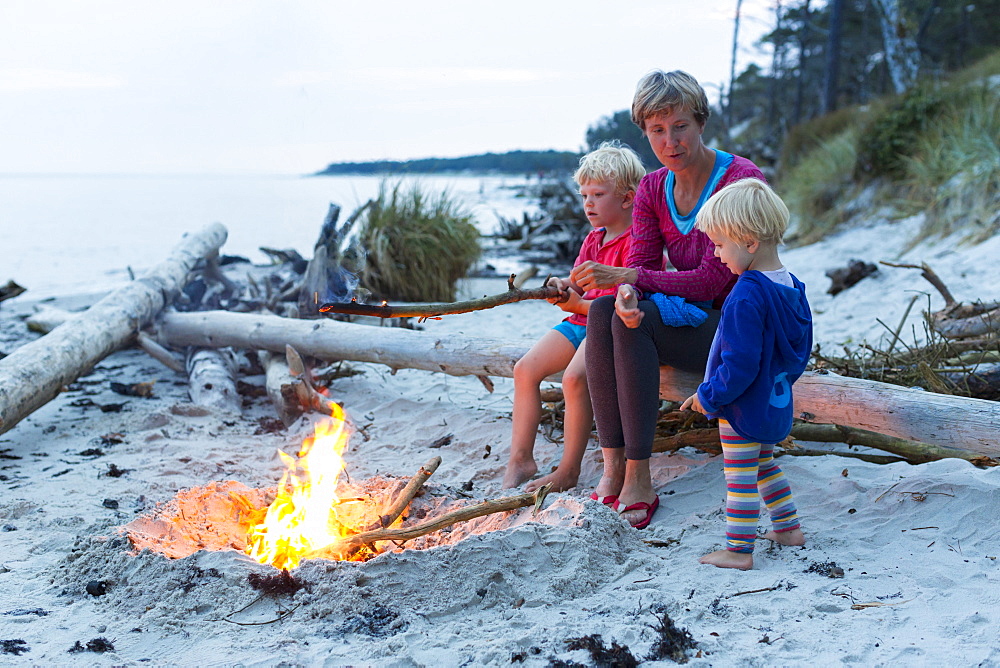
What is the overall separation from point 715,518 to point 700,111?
1.73m

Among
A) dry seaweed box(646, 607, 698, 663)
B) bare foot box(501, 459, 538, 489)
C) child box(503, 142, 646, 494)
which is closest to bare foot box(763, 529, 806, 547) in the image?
dry seaweed box(646, 607, 698, 663)

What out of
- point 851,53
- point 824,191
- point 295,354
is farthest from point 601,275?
point 851,53

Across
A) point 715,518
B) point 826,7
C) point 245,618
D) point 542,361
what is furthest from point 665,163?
point 826,7

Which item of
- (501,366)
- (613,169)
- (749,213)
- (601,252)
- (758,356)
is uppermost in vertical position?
(613,169)

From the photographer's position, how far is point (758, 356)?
8.37 ft

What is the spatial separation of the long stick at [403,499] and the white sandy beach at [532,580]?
0.16 metres

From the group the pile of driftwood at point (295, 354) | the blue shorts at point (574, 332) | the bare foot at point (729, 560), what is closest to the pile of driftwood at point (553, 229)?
the pile of driftwood at point (295, 354)

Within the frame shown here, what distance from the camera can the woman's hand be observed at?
3.11 metres

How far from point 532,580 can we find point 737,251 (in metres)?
1.36

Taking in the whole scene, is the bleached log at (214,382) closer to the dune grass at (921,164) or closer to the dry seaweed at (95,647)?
the dry seaweed at (95,647)

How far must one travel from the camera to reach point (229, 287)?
8109 millimetres

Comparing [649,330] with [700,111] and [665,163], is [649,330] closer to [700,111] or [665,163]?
[665,163]

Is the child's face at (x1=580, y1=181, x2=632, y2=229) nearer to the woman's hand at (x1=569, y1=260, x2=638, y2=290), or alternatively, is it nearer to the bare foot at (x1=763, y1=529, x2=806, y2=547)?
the woman's hand at (x1=569, y1=260, x2=638, y2=290)

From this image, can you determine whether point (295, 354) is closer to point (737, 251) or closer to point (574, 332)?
point (574, 332)
